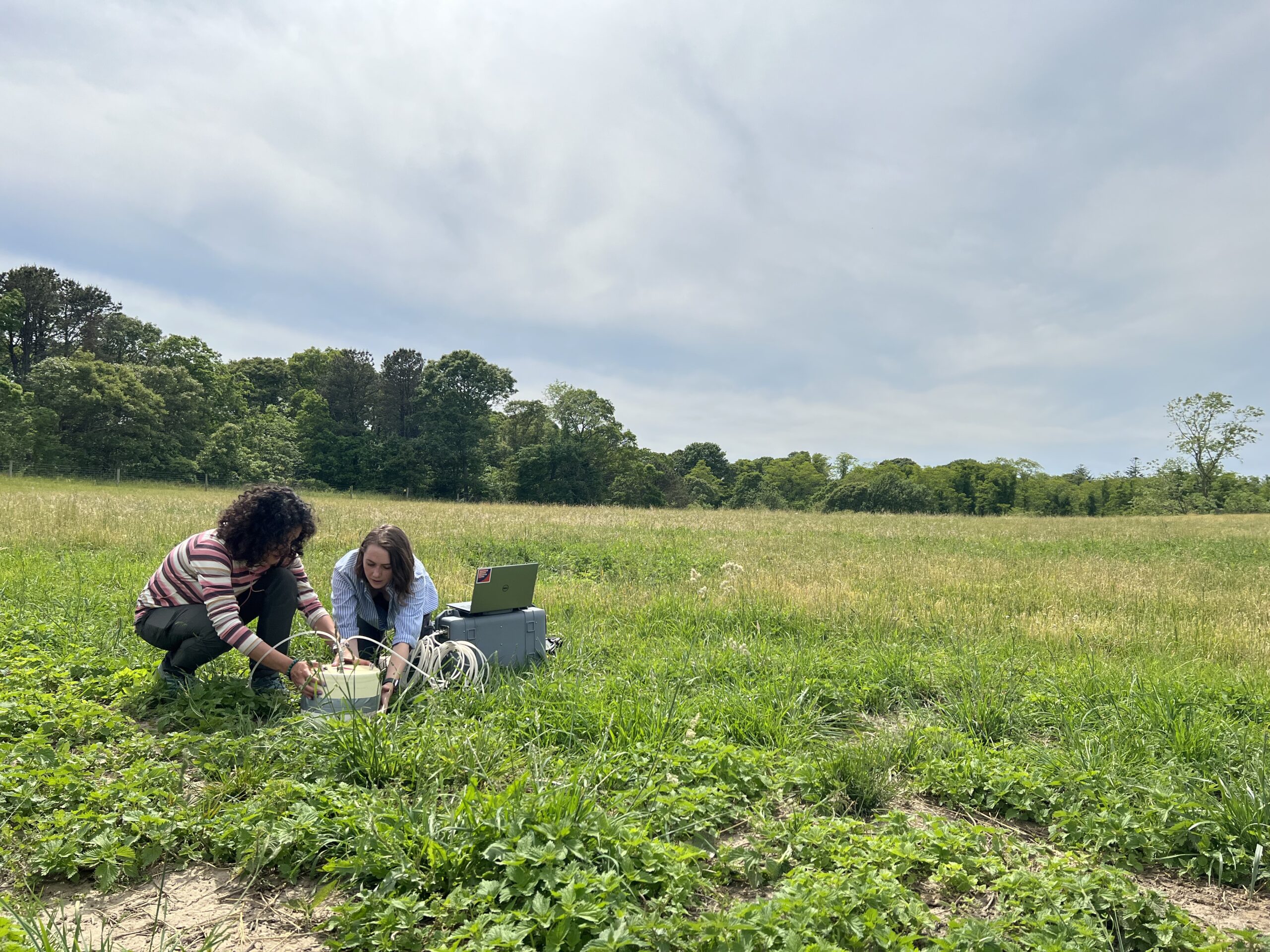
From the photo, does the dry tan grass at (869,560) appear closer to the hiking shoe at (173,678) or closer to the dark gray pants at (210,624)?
the dark gray pants at (210,624)

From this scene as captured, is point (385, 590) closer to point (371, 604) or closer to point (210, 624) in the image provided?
point (371, 604)

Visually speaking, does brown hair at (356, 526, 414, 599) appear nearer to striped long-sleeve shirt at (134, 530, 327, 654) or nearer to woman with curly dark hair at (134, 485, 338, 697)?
woman with curly dark hair at (134, 485, 338, 697)

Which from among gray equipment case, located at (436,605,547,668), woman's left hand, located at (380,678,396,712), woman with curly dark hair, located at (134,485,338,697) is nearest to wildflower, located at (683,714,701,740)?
gray equipment case, located at (436,605,547,668)

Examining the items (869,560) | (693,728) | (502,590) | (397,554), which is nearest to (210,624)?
(397,554)

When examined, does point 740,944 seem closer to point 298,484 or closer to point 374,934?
point 374,934

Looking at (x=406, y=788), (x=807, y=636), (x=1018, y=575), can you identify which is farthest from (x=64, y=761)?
(x=1018, y=575)

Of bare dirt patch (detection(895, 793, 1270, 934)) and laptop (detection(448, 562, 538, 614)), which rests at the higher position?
laptop (detection(448, 562, 538, 614))

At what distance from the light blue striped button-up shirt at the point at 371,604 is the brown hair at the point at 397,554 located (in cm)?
5

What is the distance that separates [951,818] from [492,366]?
52.3 metres

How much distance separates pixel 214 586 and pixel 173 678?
771 mm

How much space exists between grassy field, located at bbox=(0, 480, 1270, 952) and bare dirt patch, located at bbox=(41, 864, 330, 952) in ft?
0.28

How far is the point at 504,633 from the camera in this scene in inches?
184

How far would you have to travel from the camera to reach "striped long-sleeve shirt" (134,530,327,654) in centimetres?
376

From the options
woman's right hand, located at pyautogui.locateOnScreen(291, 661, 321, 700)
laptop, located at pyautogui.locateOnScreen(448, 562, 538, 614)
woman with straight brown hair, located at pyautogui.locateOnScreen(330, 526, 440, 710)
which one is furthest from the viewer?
laptop, located at pyautogui.locateOnScreen(448, 562, 538, 614)
